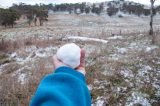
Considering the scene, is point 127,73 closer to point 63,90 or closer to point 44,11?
point 63,90

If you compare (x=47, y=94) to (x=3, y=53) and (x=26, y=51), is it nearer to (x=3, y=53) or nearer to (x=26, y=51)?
(x=26, y=51)

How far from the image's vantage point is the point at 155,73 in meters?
8.20

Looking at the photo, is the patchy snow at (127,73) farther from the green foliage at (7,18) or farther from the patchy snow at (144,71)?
the green foliage at (7,18)

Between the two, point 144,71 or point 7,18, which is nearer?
point 144,71

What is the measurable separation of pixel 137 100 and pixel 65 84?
5.85 meters

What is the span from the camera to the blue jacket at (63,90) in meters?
1.08

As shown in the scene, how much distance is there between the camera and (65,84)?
45.7 inches

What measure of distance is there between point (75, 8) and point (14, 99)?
10074cm

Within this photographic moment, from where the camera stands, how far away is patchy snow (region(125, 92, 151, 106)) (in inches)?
260

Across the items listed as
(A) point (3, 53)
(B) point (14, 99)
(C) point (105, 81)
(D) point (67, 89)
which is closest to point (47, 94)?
(D) point (67, 89)

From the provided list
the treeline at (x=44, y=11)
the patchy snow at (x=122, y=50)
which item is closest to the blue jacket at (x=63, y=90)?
the patchy snow at (x=122, y=50)

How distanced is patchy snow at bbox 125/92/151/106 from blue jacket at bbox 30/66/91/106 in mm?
5596

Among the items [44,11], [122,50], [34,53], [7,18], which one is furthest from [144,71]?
[44,11]

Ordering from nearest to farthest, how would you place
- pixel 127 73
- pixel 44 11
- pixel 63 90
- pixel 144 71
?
pixel 63 90 < pixel 127 73 < pixel 144 71 < pixel 44 11
